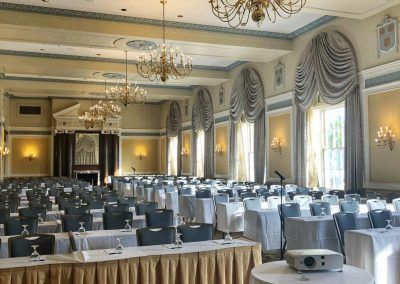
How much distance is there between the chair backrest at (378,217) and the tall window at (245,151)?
11821 millimetres

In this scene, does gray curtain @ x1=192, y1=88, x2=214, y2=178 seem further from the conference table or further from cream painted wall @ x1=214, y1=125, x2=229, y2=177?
the conference table

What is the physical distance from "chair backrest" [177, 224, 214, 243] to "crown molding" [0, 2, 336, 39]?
9.02 m

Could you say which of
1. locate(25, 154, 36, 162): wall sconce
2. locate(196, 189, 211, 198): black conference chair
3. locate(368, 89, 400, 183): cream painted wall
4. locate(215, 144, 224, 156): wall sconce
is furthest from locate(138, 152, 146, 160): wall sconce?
locate(368, 89, 400, 183): cream painted wall

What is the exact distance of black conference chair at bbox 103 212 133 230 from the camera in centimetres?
629

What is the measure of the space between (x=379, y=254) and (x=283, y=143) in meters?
10.6

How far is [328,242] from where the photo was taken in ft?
21.4

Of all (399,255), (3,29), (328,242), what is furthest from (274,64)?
(399,255)

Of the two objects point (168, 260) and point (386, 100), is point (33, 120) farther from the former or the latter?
point (168, 260)

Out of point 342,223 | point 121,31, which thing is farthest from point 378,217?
point 121,31

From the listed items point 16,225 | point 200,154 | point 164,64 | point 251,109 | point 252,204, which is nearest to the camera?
point 16,225

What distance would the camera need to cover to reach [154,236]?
15.6ft

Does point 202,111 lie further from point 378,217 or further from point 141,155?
point 378,217

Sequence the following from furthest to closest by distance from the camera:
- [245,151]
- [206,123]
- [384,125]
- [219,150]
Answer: [206,123], [219,150], [245,151], [384,125]

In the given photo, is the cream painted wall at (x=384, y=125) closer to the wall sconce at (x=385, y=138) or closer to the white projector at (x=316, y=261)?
the wall sconce at (x=385, y=138)
